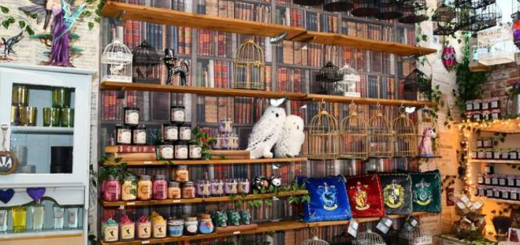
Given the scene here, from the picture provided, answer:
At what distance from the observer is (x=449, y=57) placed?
5.04 m

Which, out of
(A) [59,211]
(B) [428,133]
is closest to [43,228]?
(A) [59,211]

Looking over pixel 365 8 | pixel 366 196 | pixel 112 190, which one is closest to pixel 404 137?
pixel 366 196

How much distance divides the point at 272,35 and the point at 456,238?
9.58 ft

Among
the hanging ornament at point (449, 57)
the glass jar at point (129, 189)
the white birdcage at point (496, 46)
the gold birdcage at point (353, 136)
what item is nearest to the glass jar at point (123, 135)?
the glass jar at point (129, 189)

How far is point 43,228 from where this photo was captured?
280 centimetres

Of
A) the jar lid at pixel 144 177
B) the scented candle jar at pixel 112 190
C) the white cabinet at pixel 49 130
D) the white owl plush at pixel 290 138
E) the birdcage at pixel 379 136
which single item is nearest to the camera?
the white cabinet at pixel 49 130

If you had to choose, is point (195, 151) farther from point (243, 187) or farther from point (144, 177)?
point (243, 187)

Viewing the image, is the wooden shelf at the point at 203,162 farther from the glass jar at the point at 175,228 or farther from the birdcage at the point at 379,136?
the birdcage at the point at 379,136

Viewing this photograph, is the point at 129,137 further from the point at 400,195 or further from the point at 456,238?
the point at 456,238

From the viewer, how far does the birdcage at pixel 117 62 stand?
124 inches

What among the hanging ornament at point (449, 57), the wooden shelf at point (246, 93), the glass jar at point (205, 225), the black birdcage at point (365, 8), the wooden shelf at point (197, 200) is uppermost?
the black birdcage at point (365, 8)

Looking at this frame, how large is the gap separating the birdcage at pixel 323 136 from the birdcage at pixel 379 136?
0.42 metres

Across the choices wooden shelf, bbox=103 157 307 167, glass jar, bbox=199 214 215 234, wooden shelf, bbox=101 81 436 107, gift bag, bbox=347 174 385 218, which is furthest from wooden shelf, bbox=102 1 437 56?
glass jar, bbox=199 214 215 234

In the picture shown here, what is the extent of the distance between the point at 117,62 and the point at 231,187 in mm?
1276
